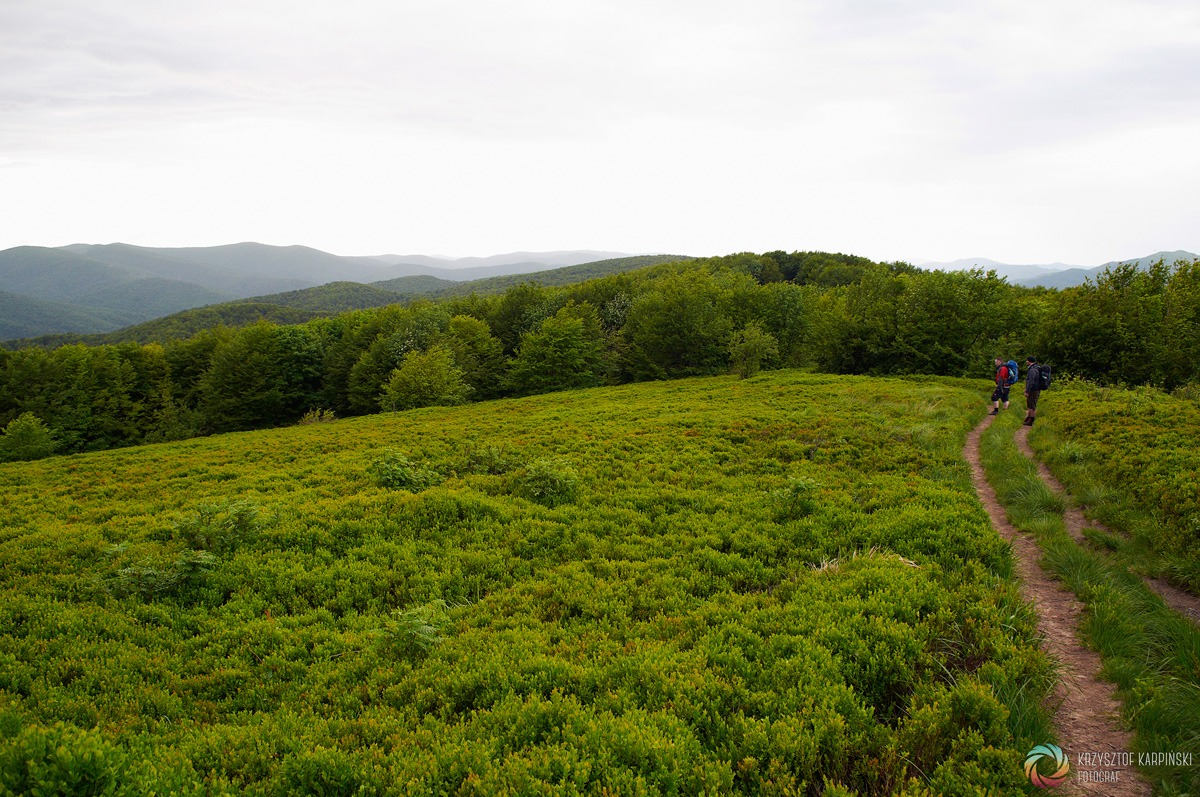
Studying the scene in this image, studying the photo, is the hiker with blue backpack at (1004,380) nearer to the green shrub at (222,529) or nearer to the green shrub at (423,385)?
the green shrub at (222,529)

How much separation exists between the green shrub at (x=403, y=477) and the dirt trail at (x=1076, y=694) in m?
13.8

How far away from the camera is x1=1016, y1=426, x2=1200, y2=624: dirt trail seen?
7875 millimetres

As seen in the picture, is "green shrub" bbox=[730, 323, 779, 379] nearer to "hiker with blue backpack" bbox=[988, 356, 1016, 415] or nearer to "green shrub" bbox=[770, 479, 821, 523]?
"hiker with blue backpack" bbox=[988, 356, 1016, 415]

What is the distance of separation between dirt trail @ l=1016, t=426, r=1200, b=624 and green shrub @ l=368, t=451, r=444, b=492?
1567 centimetres

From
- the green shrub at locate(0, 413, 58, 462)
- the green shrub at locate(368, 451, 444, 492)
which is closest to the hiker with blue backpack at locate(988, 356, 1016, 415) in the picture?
the green shrub at locate(368, 451, 444, 492)

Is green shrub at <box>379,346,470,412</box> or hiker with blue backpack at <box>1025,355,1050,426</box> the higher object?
hiker with blue backpack at <box>1025,355,1050,426</box>

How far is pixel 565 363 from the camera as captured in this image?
66375mm

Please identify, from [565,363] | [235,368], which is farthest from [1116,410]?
[235,368]

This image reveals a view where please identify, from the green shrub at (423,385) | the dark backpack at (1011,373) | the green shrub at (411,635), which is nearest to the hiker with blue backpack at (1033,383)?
the dark backpack at (1011,373)

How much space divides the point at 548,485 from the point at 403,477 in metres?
4.69

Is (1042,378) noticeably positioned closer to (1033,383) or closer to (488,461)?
(1033,383)

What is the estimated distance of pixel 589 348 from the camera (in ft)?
230

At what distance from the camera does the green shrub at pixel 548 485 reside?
45.7 feet

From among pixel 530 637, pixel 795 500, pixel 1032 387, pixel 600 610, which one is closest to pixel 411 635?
pixel 530 637
